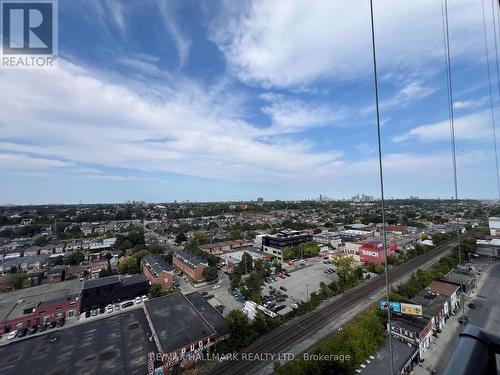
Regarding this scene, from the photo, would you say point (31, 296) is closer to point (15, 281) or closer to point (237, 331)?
point (15, 281)

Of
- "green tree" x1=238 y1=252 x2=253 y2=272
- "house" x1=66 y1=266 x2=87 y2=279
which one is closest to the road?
"green tree" x1=238 y1=252 x2=253 y2=272

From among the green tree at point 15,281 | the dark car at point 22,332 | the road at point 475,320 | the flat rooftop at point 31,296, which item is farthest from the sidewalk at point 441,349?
the green tree at point 15,281

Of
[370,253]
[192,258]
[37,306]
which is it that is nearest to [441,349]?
[370,253]

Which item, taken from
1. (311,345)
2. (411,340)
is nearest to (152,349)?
(311,345)

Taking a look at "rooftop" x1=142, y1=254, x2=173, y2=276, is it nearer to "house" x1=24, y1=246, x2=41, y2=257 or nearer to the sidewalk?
the sidewalk

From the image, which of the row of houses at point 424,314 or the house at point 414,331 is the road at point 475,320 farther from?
Result: the house at point 414,331
